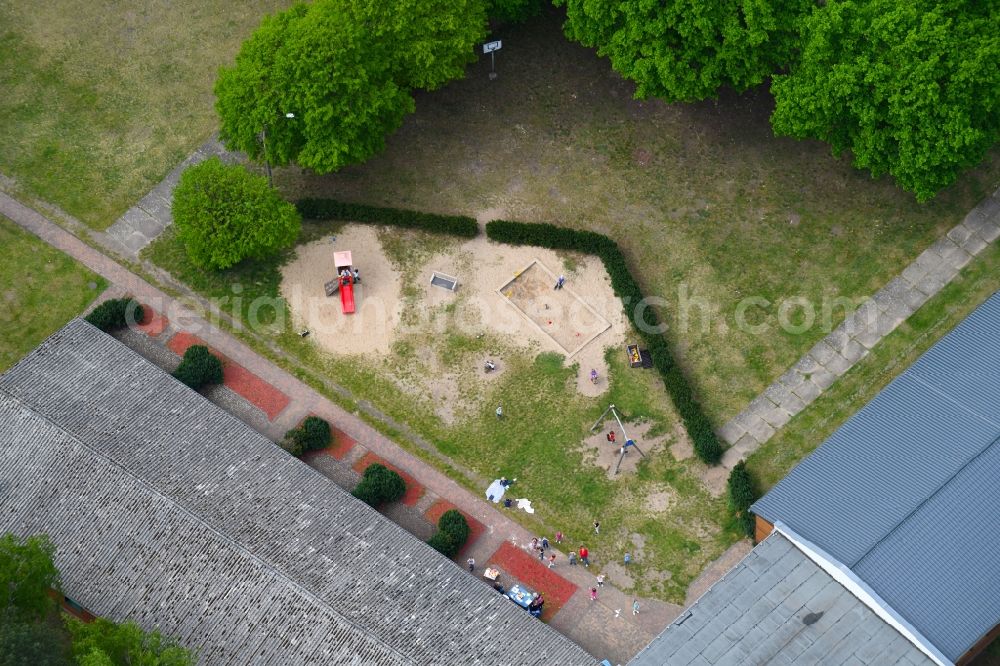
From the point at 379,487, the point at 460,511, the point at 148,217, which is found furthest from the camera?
the point at 148,217

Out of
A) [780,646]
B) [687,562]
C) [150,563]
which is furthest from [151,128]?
[780,646]

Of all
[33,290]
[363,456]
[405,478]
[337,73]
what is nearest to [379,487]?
[405,478]

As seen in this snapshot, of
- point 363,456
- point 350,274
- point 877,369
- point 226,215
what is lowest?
point 363,456

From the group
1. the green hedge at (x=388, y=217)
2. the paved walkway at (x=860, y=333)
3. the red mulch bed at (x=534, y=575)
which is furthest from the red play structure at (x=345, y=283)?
the paved walkway at (x=860, y=333)

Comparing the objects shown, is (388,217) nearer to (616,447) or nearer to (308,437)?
(308,437)

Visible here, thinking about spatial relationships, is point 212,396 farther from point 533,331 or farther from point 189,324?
point 533,331

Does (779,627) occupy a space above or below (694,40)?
below

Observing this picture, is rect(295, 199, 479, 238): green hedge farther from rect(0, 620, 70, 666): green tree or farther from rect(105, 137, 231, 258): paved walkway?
rect(0, 620, 70, 666): green tree

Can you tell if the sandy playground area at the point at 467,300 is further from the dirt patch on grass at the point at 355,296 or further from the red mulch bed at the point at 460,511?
the red mulch bed at the point at 460,511
